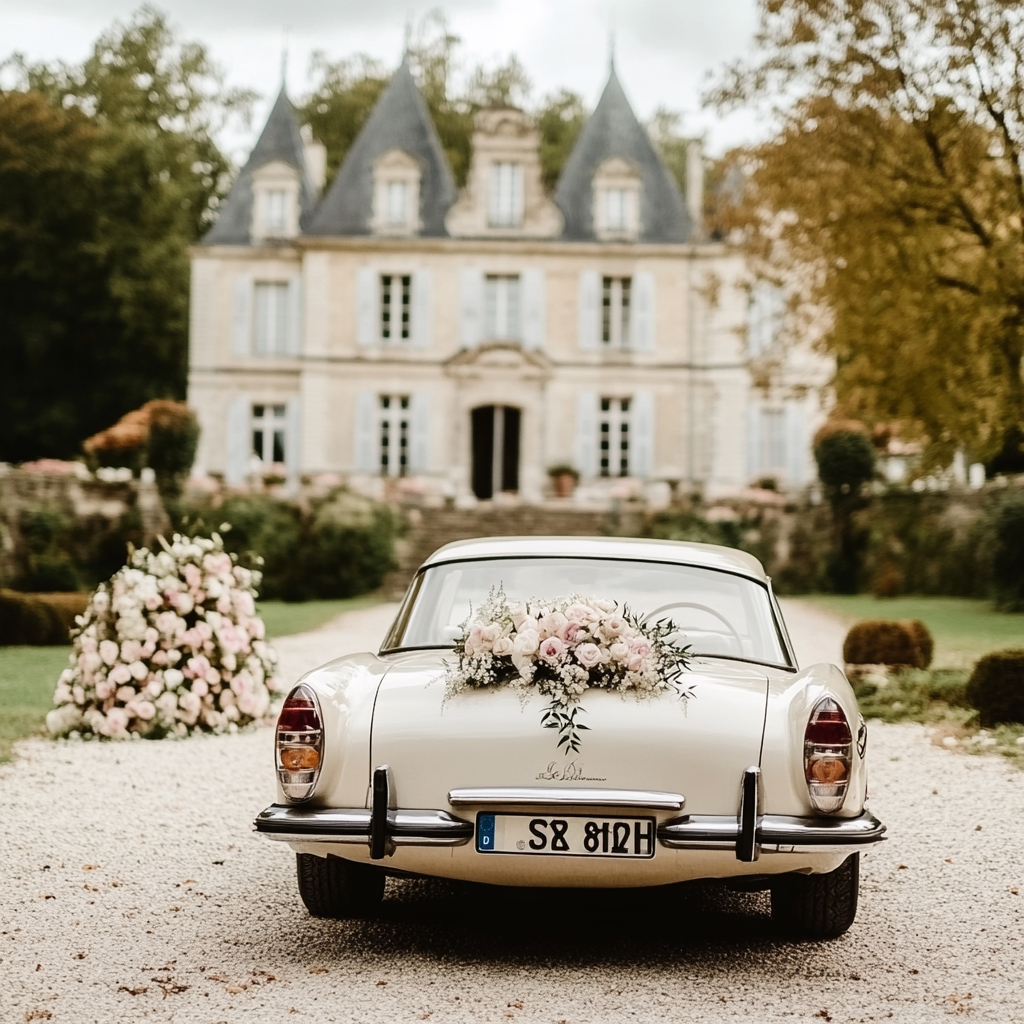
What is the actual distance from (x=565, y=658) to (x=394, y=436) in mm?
27649

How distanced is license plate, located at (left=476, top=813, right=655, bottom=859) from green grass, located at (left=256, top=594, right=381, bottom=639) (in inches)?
485

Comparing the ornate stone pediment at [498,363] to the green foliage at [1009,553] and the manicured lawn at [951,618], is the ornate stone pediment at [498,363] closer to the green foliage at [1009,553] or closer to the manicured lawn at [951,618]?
the manicured lawn at [951,618]

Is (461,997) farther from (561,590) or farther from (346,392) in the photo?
(346,392)

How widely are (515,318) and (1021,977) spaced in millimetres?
28077

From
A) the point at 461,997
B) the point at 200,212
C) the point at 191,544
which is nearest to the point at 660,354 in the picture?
the point at 200,212

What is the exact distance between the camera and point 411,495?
87.9 feet

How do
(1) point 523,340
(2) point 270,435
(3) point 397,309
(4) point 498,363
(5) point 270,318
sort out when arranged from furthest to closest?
(5) point 270,318, (2) point 270,435, (3) point 397,309, (1) point 523,340, (4) point 498,363

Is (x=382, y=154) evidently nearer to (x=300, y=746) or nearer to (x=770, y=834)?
(x=300, y=746)

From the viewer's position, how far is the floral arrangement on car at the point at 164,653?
9008 mm

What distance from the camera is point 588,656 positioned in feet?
14.0

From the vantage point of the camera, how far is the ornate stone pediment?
31188 millimetres

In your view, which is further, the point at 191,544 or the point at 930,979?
the point at 191,544

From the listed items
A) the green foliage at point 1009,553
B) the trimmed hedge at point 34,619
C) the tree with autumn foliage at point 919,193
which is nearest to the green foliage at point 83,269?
the trimmed hedge at point 34,619

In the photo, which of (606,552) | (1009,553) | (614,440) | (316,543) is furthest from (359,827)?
(614,440)
